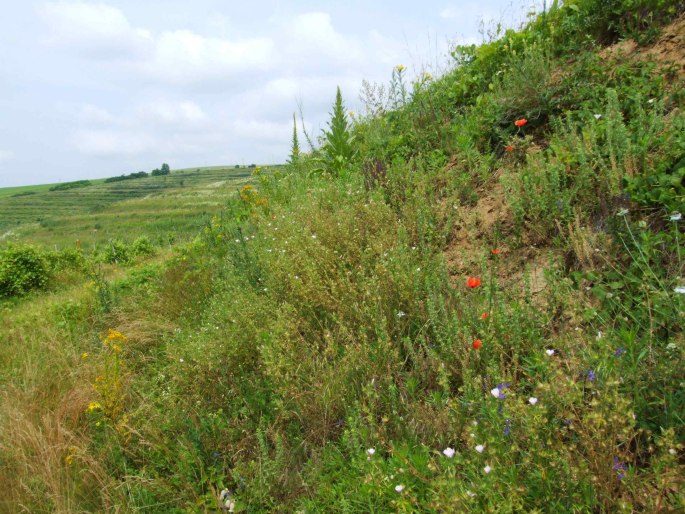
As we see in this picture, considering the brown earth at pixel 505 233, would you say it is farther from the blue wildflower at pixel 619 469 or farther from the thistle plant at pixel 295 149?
the thistle plant at pixel 295 149

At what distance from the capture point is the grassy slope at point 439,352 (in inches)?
66.3

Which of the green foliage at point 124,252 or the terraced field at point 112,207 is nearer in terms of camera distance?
the green foliage at point 124,252

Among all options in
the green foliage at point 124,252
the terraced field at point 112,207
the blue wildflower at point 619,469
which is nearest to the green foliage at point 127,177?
the terraced field at point 112,207

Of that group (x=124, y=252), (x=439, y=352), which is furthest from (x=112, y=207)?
(x=439, y=352)

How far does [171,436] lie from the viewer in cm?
286

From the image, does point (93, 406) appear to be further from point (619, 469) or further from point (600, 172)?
point (600, 172)

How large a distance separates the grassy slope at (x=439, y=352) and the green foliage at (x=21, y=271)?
6.85 metres

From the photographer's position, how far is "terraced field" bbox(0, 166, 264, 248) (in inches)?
1526

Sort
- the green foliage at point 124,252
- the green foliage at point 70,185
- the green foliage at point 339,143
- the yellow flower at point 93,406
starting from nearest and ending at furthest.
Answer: the yellow flower at point 93,406 → the green foliage at point 339,143 → the green foliage at point 124,252 → the green foliage at point 70,185

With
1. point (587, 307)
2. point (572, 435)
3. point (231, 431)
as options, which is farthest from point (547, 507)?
point (231, 431)

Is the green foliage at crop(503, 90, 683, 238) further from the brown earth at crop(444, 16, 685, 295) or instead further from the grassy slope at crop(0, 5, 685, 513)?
the brown earth at crop(444, 16, 685, 295)

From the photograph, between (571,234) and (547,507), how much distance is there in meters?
1.65

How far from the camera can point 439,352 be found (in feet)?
8.46

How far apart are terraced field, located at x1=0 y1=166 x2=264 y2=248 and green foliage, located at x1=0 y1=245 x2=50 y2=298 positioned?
17.2 metres
